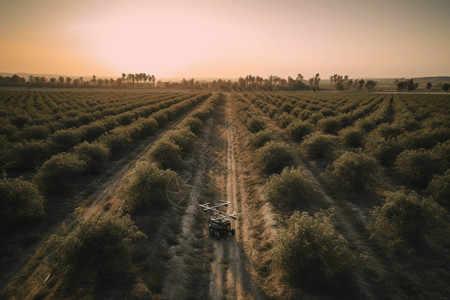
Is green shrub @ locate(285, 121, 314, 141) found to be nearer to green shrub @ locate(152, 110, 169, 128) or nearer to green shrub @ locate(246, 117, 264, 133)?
green shrub @ locate(246, 117, 264, 133)

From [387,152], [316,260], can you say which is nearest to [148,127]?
[387,152]

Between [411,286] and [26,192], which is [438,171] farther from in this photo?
[26,192]

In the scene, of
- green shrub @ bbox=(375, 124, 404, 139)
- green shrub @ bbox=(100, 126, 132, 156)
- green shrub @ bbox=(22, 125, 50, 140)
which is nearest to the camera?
green shrub @ bbox=(100, 126, 132, 156)

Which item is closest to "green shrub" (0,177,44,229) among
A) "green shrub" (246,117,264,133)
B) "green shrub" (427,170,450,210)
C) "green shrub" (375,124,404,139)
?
"green shrub" (427,170,450,210)

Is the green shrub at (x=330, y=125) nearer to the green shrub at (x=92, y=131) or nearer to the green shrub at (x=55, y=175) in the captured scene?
the green shrub at (x=92, y=131)

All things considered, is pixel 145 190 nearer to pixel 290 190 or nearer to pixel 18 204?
pixel 18 204
